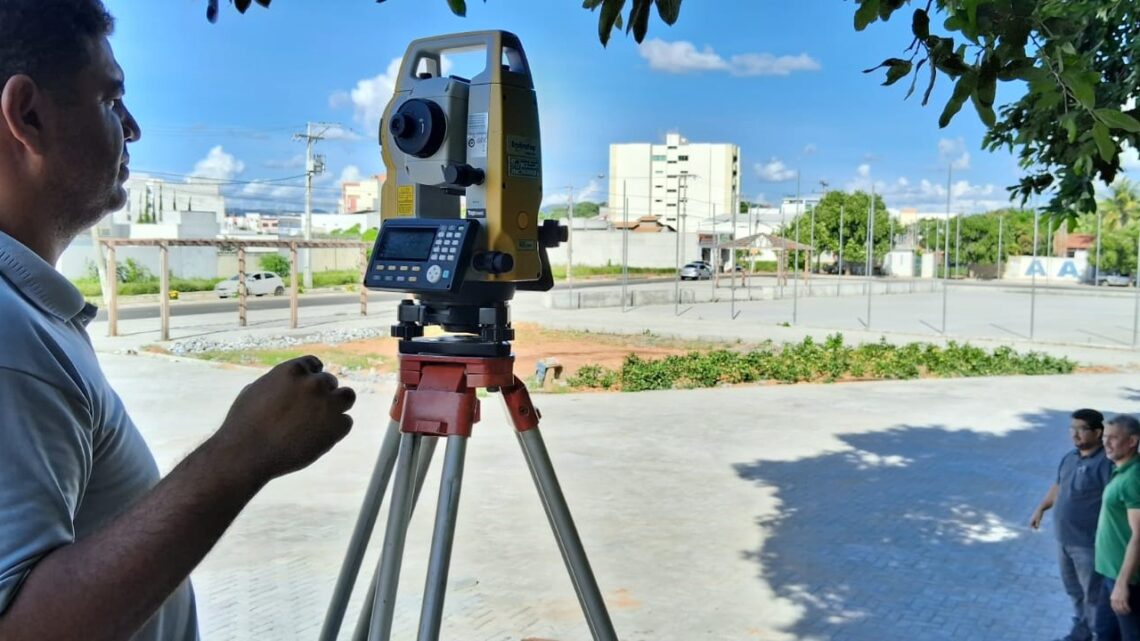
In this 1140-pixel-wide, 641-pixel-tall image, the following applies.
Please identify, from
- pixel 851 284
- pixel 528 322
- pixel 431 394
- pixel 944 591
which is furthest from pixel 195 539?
pixel 851 284

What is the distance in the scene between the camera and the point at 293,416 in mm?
971

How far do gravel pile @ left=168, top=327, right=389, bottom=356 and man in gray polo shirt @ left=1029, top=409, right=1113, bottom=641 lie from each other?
1547 centimetres

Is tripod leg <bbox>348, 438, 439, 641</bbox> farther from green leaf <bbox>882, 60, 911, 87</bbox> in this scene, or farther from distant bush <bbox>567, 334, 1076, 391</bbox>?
distant bush <bbox>567, 334, 1076, 391</bbox>

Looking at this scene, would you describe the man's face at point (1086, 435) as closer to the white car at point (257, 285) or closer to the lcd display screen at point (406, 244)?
the lcd display screen at point (406, 244)

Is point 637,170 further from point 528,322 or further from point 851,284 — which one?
point 528,322

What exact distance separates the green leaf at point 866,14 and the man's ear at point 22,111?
1560 millimetres

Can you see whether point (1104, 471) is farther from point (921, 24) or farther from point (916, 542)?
point (921, 24)

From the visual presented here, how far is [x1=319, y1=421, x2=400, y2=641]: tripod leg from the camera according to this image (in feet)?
6.53

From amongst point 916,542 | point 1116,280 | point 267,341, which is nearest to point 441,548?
point 916,542

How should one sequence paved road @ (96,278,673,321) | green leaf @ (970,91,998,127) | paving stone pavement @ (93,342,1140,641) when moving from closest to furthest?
green leaf @ (970,91,998,127) → paving stone pavement @ (93,342,1140,641) → paved road @ (96,278,673,321)

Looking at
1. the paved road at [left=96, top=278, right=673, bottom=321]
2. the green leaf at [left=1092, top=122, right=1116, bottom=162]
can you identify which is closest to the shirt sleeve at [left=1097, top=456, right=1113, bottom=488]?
the green leaf at [left=1092, top=122, right=1116, bottom=162]

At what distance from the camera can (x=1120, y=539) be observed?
395 cm

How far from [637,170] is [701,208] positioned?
7.25 meters

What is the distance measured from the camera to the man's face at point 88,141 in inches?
37.8
